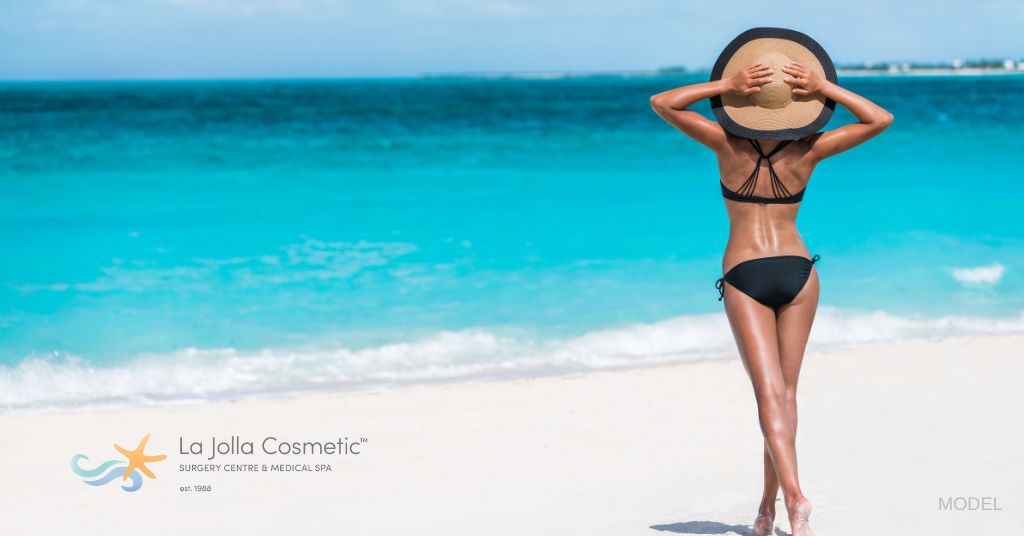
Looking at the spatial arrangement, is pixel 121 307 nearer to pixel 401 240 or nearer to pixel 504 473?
pixel 401 240

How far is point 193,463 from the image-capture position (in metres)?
5.43

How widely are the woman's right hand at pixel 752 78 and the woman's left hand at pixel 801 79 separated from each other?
7 cm

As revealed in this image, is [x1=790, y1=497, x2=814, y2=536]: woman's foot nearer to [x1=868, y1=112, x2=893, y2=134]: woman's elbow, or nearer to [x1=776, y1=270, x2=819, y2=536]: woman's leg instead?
[x1=776, y1=270, x2=819, y2=536]: woman's leg

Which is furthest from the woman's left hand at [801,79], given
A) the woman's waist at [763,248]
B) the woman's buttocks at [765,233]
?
the woman's waist at [763,248]

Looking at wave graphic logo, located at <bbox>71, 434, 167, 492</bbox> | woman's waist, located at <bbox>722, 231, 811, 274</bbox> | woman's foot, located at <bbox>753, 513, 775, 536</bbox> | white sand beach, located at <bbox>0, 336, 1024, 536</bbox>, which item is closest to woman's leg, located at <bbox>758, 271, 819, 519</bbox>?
woman's waist, located at <bbox>722, 231, 811, 274</bbox>

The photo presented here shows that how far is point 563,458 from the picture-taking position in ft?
17.6

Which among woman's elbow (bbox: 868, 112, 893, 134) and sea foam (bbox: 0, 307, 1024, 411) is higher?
sea foam (bbox: 0, 307, 1024, 411)

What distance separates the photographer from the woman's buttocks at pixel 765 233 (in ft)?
12.2

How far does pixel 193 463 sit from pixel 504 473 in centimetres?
162

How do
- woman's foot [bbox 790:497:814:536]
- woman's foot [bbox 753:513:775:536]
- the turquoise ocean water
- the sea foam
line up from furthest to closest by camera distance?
the turquoise ocean water → the sea foam → woman's foot [bbox 753:513:775:536] → woman's foot [bbox 790:497:814:536]

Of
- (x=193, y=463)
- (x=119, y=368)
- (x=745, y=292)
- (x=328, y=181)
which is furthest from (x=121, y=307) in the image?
(x=328, y=181)

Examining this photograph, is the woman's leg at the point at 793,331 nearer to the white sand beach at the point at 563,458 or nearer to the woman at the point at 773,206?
the woman at the point at 773,206

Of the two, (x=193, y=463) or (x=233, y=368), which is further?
(x=233, y=368)

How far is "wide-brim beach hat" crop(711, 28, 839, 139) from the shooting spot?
3566mm
